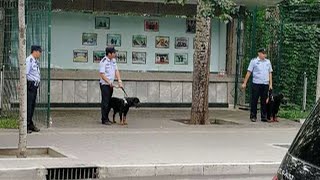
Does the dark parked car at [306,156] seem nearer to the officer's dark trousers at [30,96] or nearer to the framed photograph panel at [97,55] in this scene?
the officer's dark trousers at [30,96]

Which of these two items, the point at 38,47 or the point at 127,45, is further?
the point at 127,45

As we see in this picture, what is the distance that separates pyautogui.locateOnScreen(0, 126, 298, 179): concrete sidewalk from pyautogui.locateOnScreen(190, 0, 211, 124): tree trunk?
70cm

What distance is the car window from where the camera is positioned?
3.67 meters

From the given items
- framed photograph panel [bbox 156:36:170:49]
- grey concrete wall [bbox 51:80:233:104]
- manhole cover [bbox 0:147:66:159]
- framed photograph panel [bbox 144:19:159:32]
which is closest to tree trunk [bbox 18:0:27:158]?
manhole cover [bbox 0:147:66:159]

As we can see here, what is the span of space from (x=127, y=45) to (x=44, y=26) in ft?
15.4

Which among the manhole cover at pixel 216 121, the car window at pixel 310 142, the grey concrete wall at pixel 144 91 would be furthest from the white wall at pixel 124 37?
the car window at pixel 310 142

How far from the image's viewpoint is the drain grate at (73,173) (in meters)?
9.61

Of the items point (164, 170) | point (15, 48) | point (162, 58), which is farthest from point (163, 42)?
point (164, 170)

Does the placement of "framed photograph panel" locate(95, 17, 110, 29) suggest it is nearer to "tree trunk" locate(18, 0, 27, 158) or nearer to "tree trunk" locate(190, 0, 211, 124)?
"tree trunk" locate(190, 0, 211, 124)

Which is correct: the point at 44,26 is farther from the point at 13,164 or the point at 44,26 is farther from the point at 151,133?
the point at 13,164

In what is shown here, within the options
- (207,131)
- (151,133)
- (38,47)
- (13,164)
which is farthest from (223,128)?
(13,164)

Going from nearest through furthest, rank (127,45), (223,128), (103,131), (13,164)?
(13,164)
(103,131)
(223,128)
(127,45)

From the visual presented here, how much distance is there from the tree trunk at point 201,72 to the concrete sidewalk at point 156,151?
70 centimetres

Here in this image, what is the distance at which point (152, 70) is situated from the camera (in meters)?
18.9
